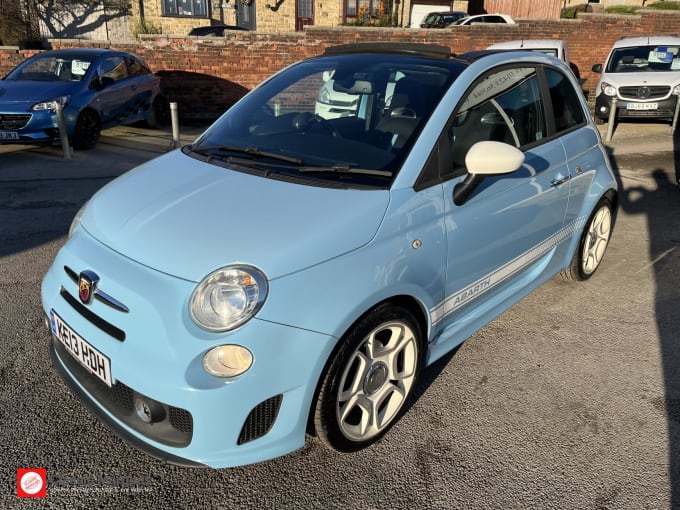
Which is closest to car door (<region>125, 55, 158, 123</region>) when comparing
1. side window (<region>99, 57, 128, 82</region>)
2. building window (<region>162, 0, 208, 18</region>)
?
side window (<region>99, 57, 128, 82</region>)

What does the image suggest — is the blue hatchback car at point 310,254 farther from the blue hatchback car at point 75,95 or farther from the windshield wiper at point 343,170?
the blue hatchback car at point 75,95

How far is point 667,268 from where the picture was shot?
467 cm

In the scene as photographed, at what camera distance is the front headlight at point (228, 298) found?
1.99 meters

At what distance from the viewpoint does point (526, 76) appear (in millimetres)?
3395

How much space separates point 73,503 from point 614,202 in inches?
166

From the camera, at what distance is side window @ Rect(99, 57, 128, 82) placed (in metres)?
9.31

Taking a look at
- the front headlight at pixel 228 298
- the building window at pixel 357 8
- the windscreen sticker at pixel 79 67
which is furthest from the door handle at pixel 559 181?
the building window at pixel 357 8

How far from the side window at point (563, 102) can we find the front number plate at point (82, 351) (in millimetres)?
2993

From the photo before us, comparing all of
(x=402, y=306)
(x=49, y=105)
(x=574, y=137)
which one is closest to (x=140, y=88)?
(x=49, y=105)

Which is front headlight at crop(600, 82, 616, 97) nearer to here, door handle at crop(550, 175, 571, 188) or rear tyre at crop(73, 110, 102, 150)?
door handle at crop(550, 175, 571, 188)

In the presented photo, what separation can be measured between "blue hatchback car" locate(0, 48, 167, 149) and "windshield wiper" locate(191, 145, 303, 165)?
6139 millimetres

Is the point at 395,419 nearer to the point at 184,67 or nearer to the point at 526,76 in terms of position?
the point at 526,76

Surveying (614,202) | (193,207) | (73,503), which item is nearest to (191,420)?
(73,503)

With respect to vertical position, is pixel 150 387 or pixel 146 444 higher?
pixel 150 387
